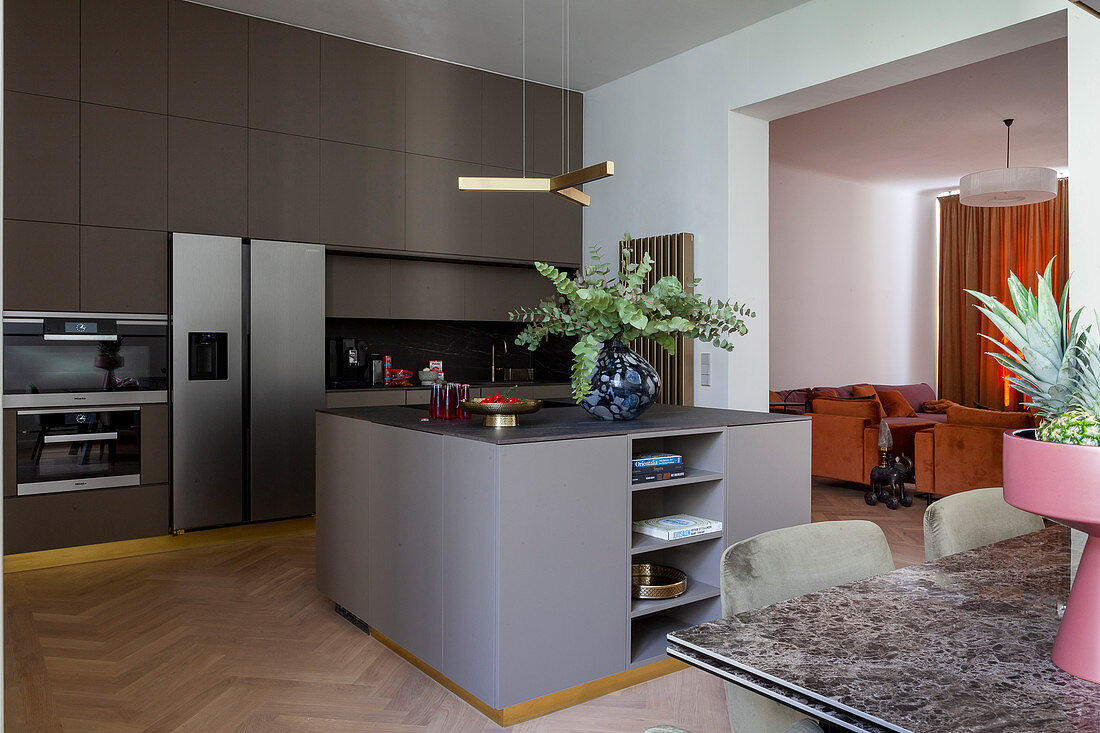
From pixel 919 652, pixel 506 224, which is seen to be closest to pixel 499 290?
pixel 506 224

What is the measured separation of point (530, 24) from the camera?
4.80 metres

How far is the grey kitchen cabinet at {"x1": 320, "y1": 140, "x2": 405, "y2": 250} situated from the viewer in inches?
195

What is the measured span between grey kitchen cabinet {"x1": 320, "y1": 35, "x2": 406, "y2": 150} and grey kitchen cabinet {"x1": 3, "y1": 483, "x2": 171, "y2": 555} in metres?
2.45

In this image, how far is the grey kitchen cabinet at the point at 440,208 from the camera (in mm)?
5297

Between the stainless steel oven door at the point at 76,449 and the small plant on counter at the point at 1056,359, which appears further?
the stainless steel oven door at the point at 76,449

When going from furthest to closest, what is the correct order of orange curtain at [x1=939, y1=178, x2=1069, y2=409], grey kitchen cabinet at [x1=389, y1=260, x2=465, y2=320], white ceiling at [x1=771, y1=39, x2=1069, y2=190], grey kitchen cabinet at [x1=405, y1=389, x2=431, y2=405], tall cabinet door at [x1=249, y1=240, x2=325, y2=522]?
orange curtain at [x1=939, y1=178, x2=1069, y2=409] < white ceiling at [x1=771, y1=39, x2=1069, y2=190] < grey kitchen cabinet at [x1=389, y1=260, x2=465, y2=320] < grey kitchen cabinet at [x1=405, y1=389, x2=431, y2=405] < tall cabinet door at [x1=249, y1=240, x2=325, y2=522]

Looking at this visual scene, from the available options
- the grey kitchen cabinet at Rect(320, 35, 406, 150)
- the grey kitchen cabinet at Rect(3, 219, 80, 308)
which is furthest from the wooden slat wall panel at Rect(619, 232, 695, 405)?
the grey kitchen cabinet at Rect(3, 219, 80, 308)

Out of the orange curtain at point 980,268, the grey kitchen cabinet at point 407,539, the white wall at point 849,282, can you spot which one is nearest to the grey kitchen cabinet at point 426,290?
the grey kitchen cabinet at point 407,539

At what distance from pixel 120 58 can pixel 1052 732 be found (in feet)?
16.2

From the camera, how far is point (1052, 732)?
2.60 feet

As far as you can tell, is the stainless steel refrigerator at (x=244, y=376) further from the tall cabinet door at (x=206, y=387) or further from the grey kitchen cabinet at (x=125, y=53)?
the grey kitchen cabinet at (x=125, y=53)

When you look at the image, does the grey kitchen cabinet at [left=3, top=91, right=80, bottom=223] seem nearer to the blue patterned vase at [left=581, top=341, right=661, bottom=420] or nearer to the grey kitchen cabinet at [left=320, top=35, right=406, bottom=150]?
the grey kitchen cabinet at [left=320, top=35, right=406, bottom=150]

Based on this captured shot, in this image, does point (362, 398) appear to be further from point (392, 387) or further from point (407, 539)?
point (407, 539)

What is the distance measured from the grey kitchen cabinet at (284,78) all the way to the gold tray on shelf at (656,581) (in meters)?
3.50
